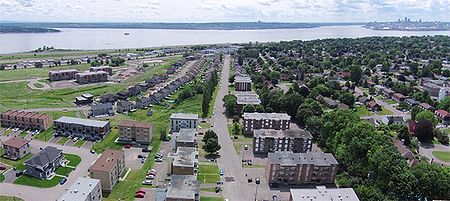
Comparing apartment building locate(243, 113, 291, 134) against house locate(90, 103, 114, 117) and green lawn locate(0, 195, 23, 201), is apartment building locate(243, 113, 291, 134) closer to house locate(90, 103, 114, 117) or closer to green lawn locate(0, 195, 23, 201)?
house locate(90, 103, 114, 117)

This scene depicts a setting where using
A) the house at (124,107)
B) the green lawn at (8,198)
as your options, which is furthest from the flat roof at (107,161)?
the house at (124,107)

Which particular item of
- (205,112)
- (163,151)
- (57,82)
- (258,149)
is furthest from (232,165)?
(57,82)

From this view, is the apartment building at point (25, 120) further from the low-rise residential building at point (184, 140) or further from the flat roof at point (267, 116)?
the flat roof at point (267, 116)

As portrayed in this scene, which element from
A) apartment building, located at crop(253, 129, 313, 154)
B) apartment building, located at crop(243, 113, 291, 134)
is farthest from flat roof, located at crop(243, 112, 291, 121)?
apartment building, located at crop(253, 129, 313, 154)

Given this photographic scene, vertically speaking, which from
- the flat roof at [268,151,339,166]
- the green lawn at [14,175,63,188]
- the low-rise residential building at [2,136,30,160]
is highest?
the flat roof at [268,151,339,166]

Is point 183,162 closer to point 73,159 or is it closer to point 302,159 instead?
point 302,159

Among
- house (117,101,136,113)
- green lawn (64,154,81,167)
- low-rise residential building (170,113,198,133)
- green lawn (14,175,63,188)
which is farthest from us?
house (117,101,136,113)

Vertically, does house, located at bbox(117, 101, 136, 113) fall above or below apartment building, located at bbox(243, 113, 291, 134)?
below
